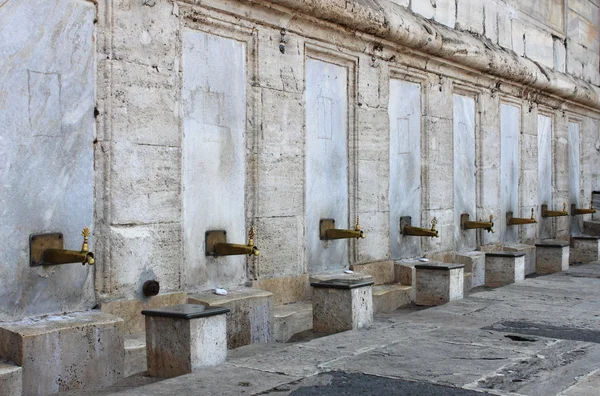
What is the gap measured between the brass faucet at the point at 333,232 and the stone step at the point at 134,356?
9.57 feet

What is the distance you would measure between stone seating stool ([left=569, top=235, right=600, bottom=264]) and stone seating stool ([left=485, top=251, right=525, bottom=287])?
3.06 m

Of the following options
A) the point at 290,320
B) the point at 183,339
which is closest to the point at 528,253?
the point at 290,320

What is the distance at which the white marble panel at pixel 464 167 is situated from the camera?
10.5m

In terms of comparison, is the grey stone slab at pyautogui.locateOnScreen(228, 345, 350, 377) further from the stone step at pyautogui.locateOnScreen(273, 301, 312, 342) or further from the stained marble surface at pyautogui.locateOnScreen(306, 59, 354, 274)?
the stained marble surface at pyautogui.locateOnScreen(306, 59, 354, 274)

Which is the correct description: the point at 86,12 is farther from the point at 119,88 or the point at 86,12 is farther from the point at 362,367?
the point at 362,367

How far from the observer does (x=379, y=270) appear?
8.63 m

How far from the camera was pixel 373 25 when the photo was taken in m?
8.27

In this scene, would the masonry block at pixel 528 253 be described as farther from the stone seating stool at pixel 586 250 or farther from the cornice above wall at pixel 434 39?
the cornice above wall at pixel 434 39

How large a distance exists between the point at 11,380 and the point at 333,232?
406 cm

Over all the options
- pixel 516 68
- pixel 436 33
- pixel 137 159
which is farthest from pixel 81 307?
pixel 516 68

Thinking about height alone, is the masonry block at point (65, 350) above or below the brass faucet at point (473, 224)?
below

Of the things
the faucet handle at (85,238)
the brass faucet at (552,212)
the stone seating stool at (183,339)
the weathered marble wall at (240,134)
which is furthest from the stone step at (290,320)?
the brass faucet at (552,212)

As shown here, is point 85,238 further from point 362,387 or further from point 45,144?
point 362,387

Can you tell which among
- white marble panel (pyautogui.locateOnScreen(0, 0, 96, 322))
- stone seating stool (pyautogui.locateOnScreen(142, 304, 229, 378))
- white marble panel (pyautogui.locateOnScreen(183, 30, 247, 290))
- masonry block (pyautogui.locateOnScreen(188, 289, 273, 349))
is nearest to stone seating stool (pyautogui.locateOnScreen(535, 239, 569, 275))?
white marble panel (pyautogui.locateOnScreen(183, 30, 247, 290))
